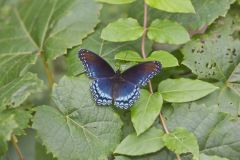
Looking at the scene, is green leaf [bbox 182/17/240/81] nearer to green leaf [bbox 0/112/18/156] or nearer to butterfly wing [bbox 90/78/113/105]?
butterfly wing [bbox 90/78/113/105]

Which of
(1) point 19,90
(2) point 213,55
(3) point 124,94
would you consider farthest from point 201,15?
(1) point 19,90

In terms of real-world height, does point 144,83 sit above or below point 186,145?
above

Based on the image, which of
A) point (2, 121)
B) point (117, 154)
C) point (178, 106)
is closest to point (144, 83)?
point (178, 106)

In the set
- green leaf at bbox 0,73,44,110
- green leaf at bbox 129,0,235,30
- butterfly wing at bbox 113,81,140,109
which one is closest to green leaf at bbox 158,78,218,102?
butterfly wing at bbox 113,81,140,109

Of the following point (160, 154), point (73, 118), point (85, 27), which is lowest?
point (160, 154)

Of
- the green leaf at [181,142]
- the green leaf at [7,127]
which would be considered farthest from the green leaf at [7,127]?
the green leaf at [181,142]

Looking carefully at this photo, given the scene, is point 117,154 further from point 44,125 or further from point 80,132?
point 44,125

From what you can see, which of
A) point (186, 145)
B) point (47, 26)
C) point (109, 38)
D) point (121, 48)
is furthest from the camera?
point (47, 26)

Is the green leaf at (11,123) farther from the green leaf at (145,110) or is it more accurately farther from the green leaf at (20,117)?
the green leaf at (145,110)
